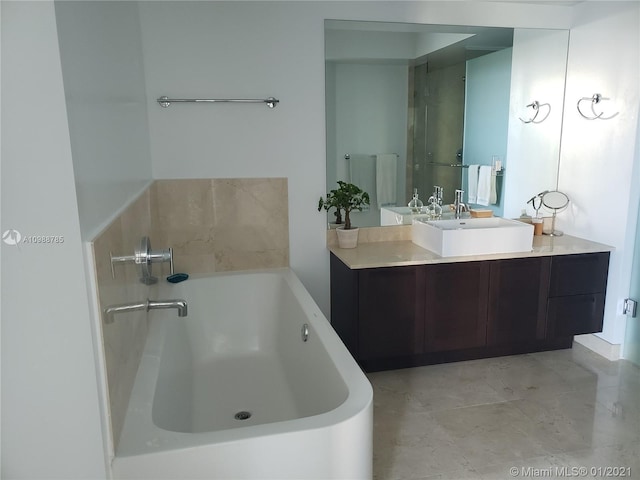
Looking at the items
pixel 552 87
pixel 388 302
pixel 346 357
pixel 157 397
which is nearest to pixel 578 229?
pixel 552 87

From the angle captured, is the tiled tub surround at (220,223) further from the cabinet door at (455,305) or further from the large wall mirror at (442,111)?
the cabinet door at (455,305)

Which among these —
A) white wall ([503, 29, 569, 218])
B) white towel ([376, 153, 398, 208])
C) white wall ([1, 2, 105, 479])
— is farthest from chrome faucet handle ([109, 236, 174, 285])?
white wall ([503, 29, 569, 218])

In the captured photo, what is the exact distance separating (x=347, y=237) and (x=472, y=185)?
1.05 meters

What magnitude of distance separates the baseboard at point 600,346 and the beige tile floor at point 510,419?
0.06 meters

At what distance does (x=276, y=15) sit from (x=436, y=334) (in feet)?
7.12

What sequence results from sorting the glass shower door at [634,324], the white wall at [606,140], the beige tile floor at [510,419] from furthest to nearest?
the glass shower door at [634,324], the white wall at [606,140], the beige tile floor at [510,419]

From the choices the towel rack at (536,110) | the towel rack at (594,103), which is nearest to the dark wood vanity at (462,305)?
the towel rack at (594,103)

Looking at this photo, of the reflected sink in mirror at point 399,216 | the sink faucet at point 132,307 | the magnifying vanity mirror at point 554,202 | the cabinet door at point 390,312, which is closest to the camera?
the sink faucet at point 132,307

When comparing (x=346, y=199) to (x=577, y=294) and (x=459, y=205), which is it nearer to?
(x=459, y=205)

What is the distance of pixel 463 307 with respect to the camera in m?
3.05

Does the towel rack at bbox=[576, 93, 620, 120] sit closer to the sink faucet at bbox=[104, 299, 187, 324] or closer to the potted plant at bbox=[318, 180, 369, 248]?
the potted plant at bbox=[318, 180, 369, 248]

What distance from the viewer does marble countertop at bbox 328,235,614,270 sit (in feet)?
9.58

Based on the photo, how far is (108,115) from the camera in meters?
1.73

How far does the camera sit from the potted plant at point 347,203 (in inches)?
125
